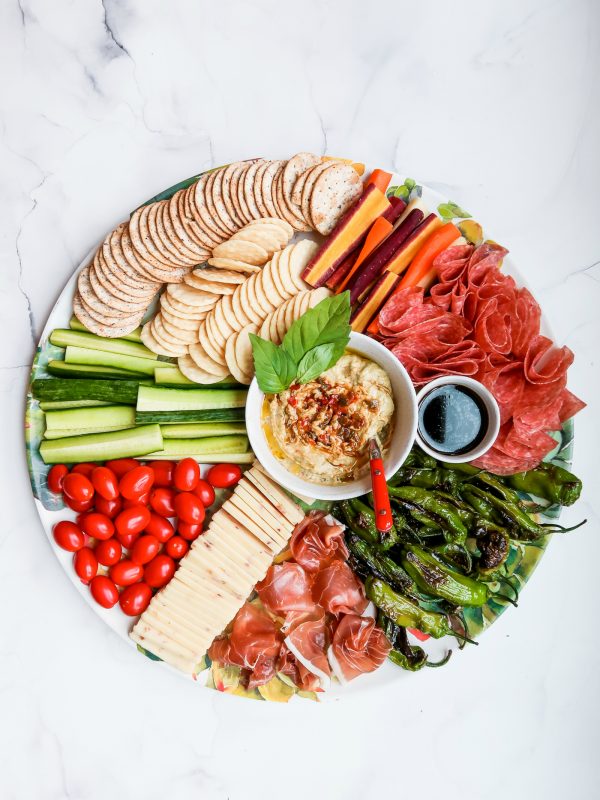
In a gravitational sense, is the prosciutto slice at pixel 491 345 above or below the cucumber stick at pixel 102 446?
above

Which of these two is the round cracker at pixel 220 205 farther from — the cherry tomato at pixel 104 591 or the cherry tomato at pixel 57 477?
the cherry tomato at pixel 104 591

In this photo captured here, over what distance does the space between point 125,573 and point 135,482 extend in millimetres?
485

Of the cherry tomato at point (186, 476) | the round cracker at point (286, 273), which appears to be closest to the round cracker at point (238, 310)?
the round cracker at point (286, 273)

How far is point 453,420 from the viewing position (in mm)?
3244

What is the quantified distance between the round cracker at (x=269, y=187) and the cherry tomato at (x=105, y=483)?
1629 mm

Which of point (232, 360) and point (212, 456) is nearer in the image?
point (232, 360)

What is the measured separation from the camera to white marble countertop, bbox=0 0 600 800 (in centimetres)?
369

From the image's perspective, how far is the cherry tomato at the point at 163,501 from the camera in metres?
3.48

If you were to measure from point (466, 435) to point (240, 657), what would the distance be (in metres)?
1.63

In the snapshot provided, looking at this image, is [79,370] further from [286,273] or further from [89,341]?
[286,273]

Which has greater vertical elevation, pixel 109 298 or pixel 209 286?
pixel 209 286

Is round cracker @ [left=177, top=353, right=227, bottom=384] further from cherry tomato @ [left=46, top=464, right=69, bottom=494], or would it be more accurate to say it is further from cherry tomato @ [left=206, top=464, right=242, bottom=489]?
cherry tomato @ [left=46, top=464, right=69, bottom=494]

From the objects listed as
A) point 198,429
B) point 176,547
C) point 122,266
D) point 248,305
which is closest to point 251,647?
point 176,547

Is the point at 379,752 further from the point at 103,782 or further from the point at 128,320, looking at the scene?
the point at 128,320
